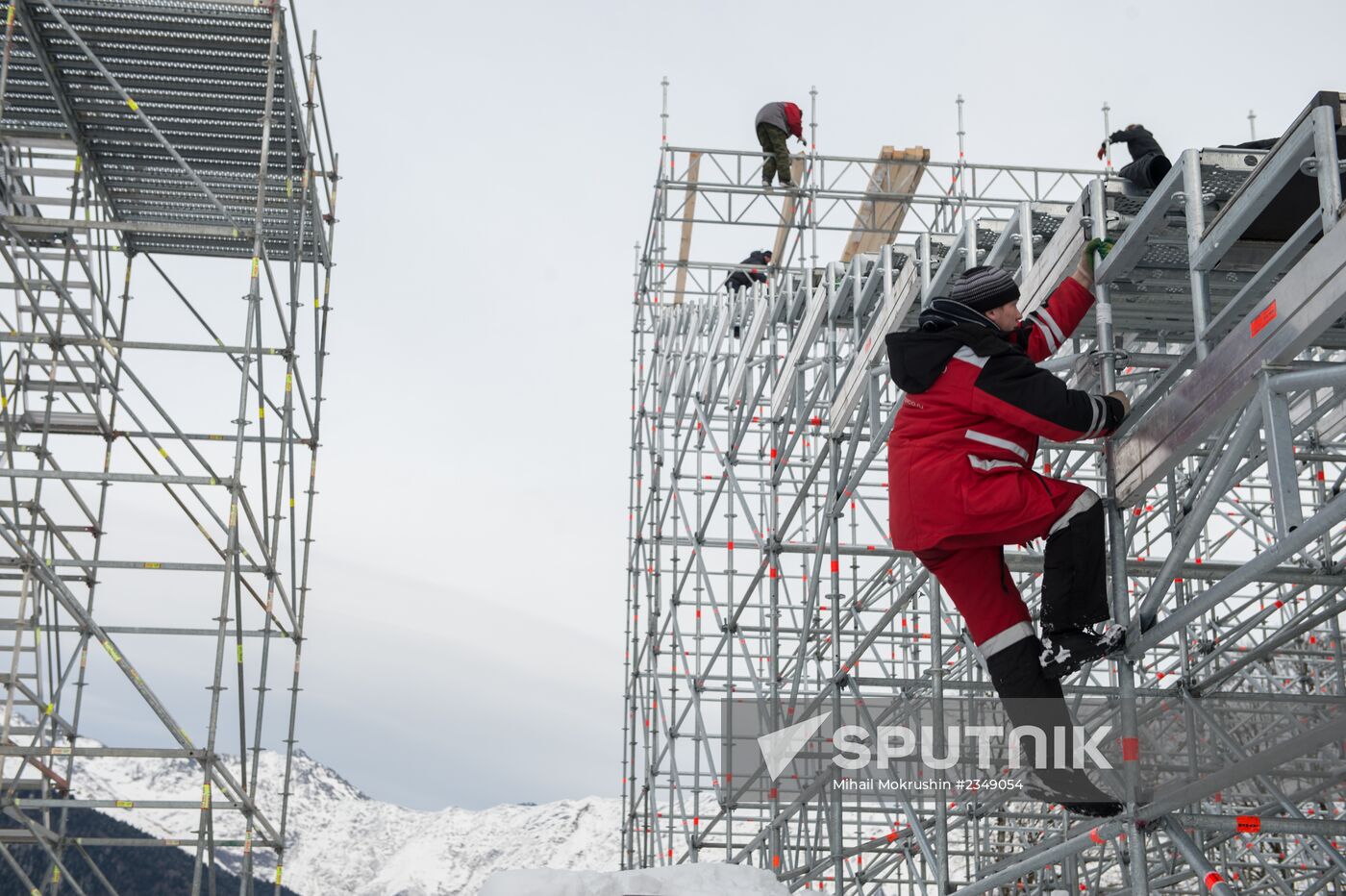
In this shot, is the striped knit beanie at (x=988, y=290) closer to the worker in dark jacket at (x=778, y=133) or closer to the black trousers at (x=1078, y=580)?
the black trousers at (x=1078, y=580)

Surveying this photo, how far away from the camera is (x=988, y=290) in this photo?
5.96 meters

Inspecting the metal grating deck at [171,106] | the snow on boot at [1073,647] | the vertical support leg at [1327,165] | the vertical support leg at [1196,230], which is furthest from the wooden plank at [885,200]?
the vertical support leg at [1327,165]

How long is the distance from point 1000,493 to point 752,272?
1356cm

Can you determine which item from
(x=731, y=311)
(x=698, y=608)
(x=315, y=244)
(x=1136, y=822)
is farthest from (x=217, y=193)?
(x=1136, y=822)

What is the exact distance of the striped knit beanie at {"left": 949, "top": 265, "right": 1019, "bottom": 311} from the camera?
5965mm

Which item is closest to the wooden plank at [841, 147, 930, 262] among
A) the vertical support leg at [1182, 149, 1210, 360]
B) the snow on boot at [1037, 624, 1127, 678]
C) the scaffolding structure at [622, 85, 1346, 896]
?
the scaffolding structure at [622, 85, 1346, 896]

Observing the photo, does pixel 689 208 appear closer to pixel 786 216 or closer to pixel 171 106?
pixel 786 216

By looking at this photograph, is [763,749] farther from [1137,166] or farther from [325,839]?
[325,839]

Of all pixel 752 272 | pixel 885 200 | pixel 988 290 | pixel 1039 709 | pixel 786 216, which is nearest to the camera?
pixel 1039 709

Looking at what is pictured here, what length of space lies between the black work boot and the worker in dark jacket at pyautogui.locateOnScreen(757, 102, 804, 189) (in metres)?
12.0

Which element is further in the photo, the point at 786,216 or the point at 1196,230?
the point at 786,216

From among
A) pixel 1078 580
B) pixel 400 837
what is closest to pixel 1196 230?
pixel 1078 580

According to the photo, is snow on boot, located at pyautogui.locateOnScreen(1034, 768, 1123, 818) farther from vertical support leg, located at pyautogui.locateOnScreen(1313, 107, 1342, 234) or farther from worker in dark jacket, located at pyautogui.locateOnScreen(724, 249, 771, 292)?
worker in dark jacket, located at pyautogui.locateOnScreen(724, 249, 771, 292)

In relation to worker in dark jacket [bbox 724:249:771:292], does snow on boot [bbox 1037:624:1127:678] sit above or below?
below
